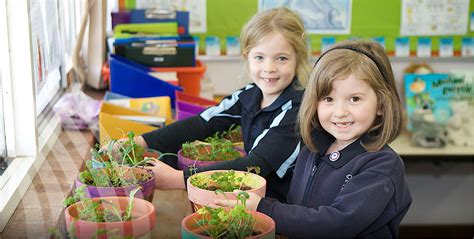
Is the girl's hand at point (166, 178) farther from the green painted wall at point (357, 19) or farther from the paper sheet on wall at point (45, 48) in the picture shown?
the green painted wall at point (357, 19)

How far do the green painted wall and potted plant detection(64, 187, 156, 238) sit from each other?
7.67 ft

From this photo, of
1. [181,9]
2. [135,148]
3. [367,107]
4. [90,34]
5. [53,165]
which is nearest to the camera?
[367,107]

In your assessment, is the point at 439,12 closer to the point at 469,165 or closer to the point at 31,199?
the point at 469,165

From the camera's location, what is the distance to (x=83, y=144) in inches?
73.9

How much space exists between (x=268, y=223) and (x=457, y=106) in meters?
2.69

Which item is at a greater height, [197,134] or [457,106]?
[197,134]

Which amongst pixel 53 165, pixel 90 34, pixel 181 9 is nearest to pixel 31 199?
pixel 53 165

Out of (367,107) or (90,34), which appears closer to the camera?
(367,107)

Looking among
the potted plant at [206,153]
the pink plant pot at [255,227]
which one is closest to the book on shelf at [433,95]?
the potted plant at [206,153]

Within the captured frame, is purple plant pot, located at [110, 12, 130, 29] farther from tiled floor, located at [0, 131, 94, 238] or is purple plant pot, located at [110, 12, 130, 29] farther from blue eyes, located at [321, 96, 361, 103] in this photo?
blue eyes, located at [321, 96, 361, 103]

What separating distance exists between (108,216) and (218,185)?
0.28 m

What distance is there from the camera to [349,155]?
1370 millimetres

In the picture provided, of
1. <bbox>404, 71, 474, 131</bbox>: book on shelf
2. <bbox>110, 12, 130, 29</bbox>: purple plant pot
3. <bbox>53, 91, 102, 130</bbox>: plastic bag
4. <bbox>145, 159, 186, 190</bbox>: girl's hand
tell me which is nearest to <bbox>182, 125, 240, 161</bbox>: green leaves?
<bbox>145, 159, 186, 190</bbox>: girl's hand

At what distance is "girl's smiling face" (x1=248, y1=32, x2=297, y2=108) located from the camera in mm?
1712
